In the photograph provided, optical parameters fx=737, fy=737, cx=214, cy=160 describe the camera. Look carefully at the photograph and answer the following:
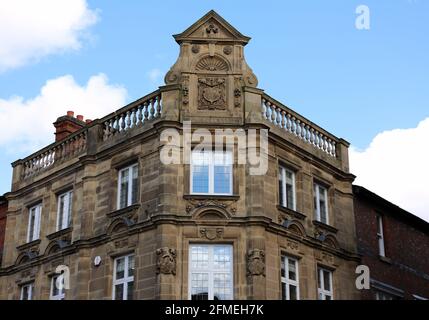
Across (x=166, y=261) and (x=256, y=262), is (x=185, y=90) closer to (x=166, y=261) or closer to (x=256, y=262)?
(x=166, y=261)

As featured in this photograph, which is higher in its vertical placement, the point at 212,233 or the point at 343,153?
the point at 343,153

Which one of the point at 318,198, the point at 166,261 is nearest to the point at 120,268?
the point at 166,261

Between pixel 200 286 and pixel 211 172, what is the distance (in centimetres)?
369

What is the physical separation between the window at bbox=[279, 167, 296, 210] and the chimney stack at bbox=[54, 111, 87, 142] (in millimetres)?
9640

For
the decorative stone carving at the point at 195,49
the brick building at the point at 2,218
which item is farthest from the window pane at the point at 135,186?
the brick building at the point at 2,218

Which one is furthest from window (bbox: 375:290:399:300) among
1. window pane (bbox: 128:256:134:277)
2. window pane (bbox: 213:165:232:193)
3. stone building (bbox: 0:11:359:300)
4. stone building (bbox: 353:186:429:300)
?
window pane (bbox: 128:256:134:277)

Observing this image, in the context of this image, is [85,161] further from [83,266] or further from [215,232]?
[215,232]

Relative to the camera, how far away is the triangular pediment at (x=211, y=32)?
2508 cm

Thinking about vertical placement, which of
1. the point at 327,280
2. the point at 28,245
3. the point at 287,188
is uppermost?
the point at 287,188

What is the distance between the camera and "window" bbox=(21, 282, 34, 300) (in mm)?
27094

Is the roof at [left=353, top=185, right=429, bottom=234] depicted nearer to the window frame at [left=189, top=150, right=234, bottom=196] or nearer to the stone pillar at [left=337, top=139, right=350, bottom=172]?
the stone pillar at [left=337, top=139, right=350, bottom=172]

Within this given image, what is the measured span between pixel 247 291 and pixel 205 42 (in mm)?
8620

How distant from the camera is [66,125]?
100 ft

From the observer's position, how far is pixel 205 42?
2509cm
